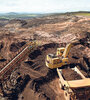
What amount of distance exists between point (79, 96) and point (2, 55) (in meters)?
14.5

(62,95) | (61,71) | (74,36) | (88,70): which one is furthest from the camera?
(74,36)

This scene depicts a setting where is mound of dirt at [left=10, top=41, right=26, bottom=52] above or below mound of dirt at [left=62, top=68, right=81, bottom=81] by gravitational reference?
above

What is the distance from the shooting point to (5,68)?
1312cm

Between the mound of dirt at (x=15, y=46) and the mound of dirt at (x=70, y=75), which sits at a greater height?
the mound of dirt at (x=15, y=46)

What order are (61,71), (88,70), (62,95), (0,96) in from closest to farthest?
(0,96) < (62,95) < (61,71) < (88,70)

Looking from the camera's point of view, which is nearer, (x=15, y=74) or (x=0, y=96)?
(x=0, y=96)

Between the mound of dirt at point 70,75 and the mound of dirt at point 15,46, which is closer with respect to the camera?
the mound of dirt at point 70,75

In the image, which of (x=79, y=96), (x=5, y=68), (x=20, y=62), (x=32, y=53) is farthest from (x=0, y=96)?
(x=32, y=53)

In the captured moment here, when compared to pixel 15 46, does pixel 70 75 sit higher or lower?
lower

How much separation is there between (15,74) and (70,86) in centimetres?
644

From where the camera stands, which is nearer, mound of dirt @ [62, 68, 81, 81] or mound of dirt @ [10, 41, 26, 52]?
mound of dirt @ [62, 68, 81, 81]

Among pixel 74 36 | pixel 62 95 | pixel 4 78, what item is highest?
pixel 74 36

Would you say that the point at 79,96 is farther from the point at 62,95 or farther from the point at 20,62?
the point at 20,62

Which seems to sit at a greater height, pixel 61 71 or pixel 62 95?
pixel 61 71
